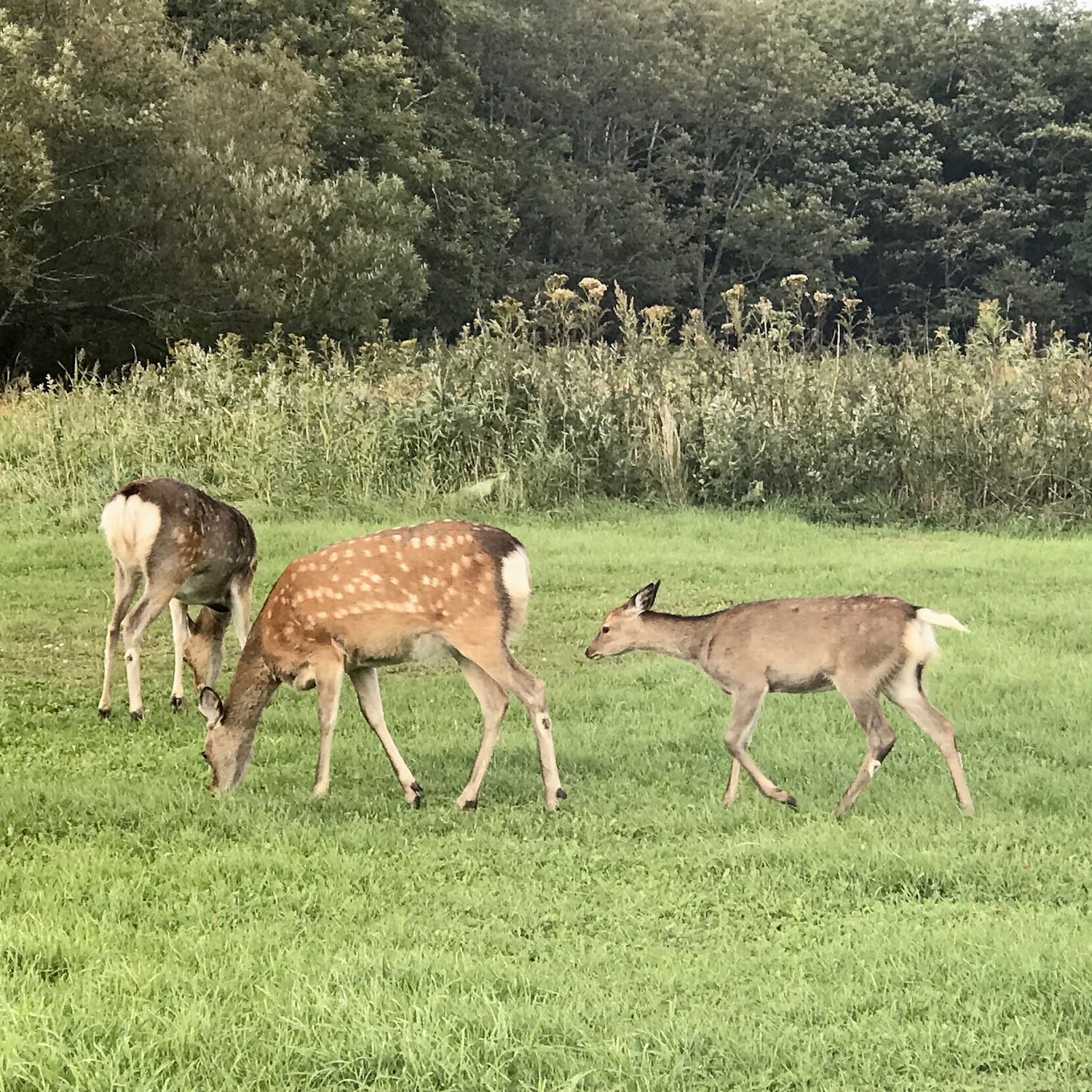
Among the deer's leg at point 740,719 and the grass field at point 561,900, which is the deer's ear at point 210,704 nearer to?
the grass field at point 561,900

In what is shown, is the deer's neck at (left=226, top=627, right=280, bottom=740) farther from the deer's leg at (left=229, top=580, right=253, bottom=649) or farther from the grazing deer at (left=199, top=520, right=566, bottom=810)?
the deer's leg at (left=229, top=580, right=253, bottom=649)

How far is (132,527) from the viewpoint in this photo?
734 centimetres

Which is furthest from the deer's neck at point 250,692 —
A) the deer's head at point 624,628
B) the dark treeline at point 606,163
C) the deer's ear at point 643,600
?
the dark treeline at point 606,163

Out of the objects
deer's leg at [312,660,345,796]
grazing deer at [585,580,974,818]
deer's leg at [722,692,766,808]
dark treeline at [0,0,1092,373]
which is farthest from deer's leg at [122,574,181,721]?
dark treeline at [0,0,1092,373]

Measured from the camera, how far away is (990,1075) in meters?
3.14

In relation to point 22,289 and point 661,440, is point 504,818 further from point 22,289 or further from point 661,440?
point 22,289

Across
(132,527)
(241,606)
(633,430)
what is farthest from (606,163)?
(132,527)

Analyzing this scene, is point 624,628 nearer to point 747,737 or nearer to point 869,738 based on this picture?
point 747,737

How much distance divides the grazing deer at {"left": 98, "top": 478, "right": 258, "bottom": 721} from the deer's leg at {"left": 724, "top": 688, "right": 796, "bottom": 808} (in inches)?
112

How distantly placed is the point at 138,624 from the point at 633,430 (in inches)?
266

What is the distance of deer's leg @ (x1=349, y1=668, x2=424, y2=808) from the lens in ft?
17.6

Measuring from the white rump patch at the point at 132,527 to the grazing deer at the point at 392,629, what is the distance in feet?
6.15

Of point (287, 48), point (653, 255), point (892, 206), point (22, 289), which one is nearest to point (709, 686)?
point (22, 289)

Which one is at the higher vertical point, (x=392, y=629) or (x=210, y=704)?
(x=392, y=629)
